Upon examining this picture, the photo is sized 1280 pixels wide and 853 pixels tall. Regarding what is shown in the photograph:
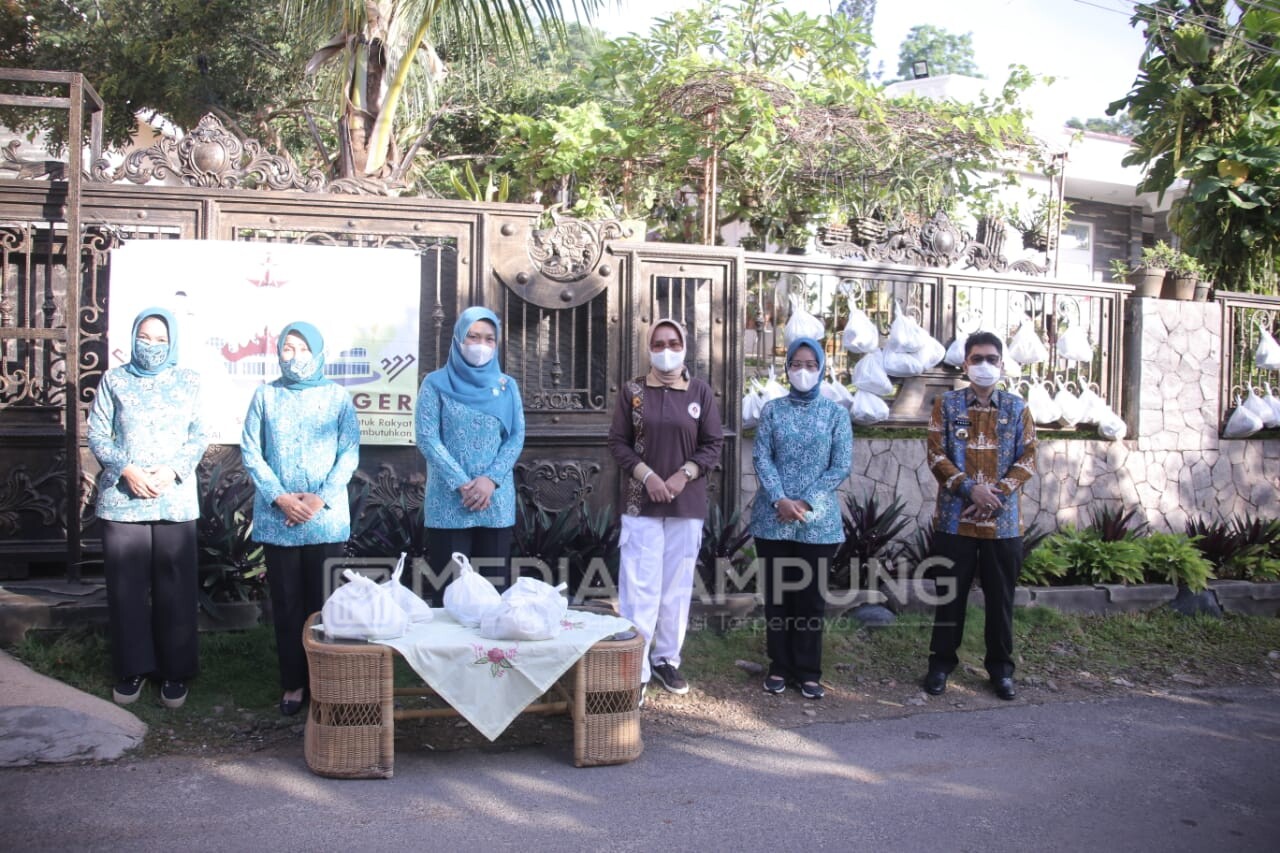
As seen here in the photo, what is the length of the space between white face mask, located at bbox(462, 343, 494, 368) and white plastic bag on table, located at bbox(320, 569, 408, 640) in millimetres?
1370

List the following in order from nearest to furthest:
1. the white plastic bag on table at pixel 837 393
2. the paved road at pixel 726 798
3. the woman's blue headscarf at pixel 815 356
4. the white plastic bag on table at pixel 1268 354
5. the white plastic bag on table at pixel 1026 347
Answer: the paved road at pixel 726 798 → the woman's blue headscarf at pixel 815 356 → the white plastic bag on table at pixel 837 393 → the white plastic bag on table at pixel 1026 347 → the white plastic bag on table at pixel 1268 354

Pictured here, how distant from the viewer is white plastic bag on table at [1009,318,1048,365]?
870 cm

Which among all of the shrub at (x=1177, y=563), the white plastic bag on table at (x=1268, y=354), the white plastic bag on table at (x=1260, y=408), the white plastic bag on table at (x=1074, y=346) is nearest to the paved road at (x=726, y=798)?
the shrub at (x=1177, y=563)

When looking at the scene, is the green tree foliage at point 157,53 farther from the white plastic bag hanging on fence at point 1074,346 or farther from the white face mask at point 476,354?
the white plastic bag hanging on fence at point 1074,346

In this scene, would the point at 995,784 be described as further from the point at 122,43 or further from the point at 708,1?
the point at 122,43

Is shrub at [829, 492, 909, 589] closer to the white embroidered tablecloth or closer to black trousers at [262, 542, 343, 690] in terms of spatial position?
the white embroidered tablecloth

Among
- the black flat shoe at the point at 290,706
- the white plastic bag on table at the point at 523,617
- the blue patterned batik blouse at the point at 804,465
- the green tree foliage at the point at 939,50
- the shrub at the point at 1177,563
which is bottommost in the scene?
the black flat shoe at the point at 290,706

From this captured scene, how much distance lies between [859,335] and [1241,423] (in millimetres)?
4007

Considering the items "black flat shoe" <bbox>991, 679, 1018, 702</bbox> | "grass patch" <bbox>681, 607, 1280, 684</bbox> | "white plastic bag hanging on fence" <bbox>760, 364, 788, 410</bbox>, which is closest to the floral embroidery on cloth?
"grass patch" <bbox>681, 607, 1280, 684</bbox>

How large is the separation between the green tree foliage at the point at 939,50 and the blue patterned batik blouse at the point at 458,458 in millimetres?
57041

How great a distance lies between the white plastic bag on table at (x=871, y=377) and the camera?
8.23m

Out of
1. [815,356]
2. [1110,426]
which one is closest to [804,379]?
[815,356]

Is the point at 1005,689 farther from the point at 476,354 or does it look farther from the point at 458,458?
the point at 476,354

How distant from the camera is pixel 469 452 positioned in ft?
17.9
